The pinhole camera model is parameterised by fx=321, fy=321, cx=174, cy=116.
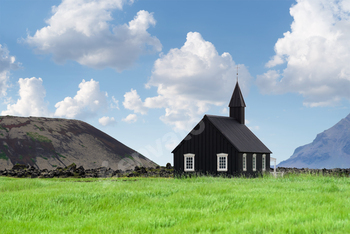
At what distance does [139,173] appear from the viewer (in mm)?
37375

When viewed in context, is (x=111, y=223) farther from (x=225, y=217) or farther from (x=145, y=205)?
(x=225, y=217)

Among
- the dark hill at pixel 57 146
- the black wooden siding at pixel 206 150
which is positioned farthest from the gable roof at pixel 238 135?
the dark hill at pixel 57 146

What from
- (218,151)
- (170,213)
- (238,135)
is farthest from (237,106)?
(170,213)

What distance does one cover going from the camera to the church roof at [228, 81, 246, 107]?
117 ft

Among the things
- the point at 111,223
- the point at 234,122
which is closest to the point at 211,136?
the point at 234,122

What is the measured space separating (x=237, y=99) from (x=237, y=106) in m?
0.80

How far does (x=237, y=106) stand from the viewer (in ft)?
118

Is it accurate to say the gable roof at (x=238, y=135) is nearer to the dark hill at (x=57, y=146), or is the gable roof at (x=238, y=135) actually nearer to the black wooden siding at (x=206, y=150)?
the black wooden siding at (x=206, y=150)

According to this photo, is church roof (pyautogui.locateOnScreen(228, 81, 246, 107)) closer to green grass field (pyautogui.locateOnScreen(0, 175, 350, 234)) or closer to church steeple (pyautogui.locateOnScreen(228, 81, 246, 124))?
church steeple (pyautogui.locateOnScreen(228, 81, 246, 124))

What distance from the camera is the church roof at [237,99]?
3581 centimetres

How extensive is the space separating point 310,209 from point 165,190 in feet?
20.3

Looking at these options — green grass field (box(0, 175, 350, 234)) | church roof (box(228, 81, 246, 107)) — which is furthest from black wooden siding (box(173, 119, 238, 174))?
green grass field (box(0, 175, 350, 234))

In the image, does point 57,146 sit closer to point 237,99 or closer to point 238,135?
point 237,99

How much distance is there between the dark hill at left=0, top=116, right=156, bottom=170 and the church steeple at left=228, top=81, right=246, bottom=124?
75.8ft
